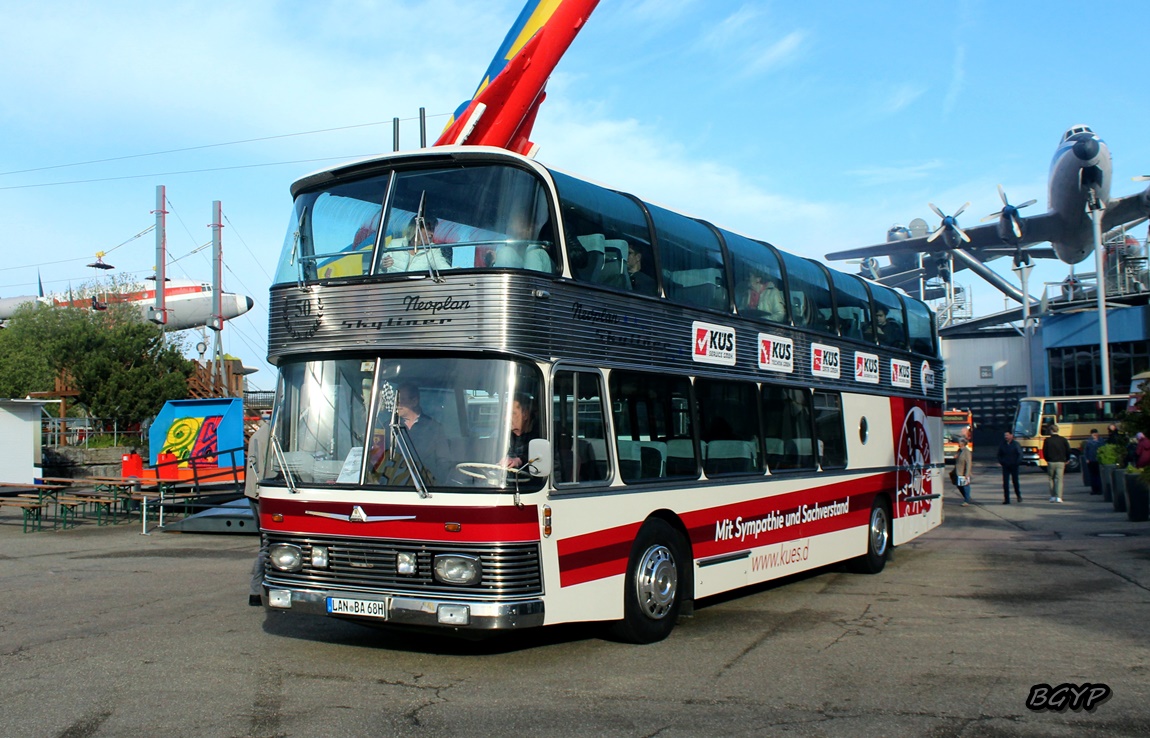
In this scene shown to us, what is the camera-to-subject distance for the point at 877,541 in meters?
13.6

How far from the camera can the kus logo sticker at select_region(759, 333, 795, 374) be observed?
11117mm

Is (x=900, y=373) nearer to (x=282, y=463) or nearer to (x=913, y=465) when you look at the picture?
(x=913, y=465)

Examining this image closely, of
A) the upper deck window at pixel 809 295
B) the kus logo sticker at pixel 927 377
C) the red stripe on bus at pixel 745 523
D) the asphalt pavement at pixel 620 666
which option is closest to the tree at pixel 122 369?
the asphalt pavement at pixel 620 666

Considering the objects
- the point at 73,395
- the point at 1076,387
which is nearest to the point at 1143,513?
the point at 73,395

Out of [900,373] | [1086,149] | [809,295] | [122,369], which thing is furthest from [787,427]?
[1086,149]

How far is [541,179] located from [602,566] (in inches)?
116

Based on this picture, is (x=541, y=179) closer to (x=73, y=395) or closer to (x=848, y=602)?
(x=848, y=602)

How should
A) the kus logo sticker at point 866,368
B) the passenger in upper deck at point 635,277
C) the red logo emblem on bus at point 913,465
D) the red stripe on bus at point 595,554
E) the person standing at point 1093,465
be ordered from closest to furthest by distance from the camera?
the red stripe on bus at point 595,554 → the passenger in upper deck at point 635,277 → the kus logo sticker at point 866,368 → the red logo emblem on bus at point 913,465 → the person standing at point 1093,465

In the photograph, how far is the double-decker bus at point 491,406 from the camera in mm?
7262

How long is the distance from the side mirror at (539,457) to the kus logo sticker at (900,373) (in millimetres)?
8987

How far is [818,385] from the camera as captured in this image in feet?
40.8

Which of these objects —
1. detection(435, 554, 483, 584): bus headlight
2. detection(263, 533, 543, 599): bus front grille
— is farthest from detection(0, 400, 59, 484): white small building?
detection(435, 554, 483, 584): bus headlight

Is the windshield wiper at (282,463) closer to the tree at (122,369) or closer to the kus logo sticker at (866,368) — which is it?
the kus logo sticker at (866,368)

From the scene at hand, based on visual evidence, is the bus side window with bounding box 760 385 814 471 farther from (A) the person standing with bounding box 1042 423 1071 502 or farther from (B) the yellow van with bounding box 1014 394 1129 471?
(B) the yellow van with bounding box 1014 394 1129 471
